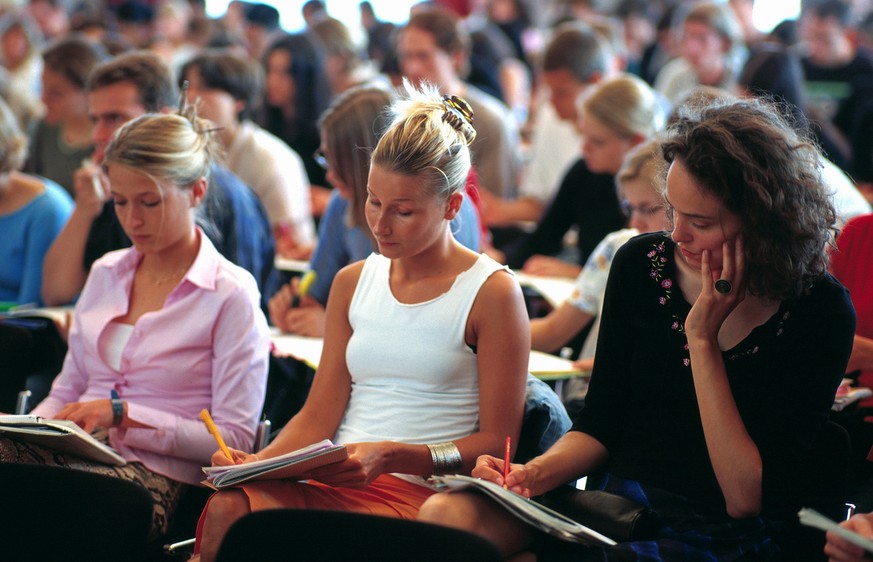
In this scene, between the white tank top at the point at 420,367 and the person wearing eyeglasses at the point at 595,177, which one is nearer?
the white tank top at the point at 420,367

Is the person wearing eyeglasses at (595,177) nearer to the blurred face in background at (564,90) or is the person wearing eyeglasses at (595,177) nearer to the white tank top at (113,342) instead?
the blurred face in background at (564,90)

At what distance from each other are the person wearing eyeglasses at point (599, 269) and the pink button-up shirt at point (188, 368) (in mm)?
915

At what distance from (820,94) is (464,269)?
5.86 meters

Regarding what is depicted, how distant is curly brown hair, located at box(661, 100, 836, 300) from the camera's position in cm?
186

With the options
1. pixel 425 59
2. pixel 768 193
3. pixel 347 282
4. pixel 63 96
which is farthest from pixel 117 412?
pixel 425 59

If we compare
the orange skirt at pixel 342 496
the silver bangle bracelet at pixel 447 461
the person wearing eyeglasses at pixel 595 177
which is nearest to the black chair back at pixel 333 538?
the orange skirt at pixel 342 496

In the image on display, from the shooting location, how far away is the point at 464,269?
2.24 metres

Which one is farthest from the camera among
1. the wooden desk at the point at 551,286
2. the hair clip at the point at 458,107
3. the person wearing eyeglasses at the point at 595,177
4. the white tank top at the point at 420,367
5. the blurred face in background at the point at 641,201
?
the person wearing eyeglasses at the point at 595,177

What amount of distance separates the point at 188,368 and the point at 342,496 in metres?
0.62

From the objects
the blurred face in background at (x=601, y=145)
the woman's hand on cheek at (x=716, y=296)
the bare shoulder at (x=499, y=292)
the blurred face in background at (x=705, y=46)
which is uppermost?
the blurred face in background at (x=705, y=46)

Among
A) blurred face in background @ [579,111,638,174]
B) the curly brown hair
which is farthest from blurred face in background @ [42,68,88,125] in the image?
the curly brown hair

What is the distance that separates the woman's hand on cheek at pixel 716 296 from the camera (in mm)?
1881

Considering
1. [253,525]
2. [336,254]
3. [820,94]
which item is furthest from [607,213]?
[820,94]

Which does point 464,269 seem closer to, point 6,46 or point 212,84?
point 212,84
